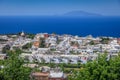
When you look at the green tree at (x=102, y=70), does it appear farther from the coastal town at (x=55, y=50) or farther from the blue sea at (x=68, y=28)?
the blue sea at (x=68, y=28)

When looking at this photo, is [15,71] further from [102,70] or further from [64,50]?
[64,50]

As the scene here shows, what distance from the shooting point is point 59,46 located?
45.1ft

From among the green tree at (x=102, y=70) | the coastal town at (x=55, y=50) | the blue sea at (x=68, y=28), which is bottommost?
the green tree at (x=102, y=70)

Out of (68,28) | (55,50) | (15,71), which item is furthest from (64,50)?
(68,28)

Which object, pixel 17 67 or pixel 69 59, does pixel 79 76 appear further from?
pixel 69 59

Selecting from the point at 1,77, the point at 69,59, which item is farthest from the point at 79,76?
the point at 69,59

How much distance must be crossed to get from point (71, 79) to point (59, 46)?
10229mm

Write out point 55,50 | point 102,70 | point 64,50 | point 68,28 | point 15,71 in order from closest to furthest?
point 102,70 < point 15,71 < point 64,50 < point 55,50 < point 68,28

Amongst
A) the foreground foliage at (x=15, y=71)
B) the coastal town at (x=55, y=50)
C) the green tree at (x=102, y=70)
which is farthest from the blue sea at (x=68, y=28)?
the green tree at (x=102, y=70)

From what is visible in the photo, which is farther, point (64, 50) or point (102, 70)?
point (64, 50)

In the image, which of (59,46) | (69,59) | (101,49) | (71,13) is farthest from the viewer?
(71,13)

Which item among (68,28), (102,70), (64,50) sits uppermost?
(68,28)

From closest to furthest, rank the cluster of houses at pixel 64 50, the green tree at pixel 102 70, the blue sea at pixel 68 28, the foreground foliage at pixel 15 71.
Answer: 1. the green tree at pixel 102 70
2. the foreground foliage at pixel 15 71
3. the cluster of houses at pixel 64 50
4. the blue sea at pixel 68 28

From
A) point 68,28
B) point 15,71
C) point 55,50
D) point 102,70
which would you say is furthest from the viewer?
point 68,28
